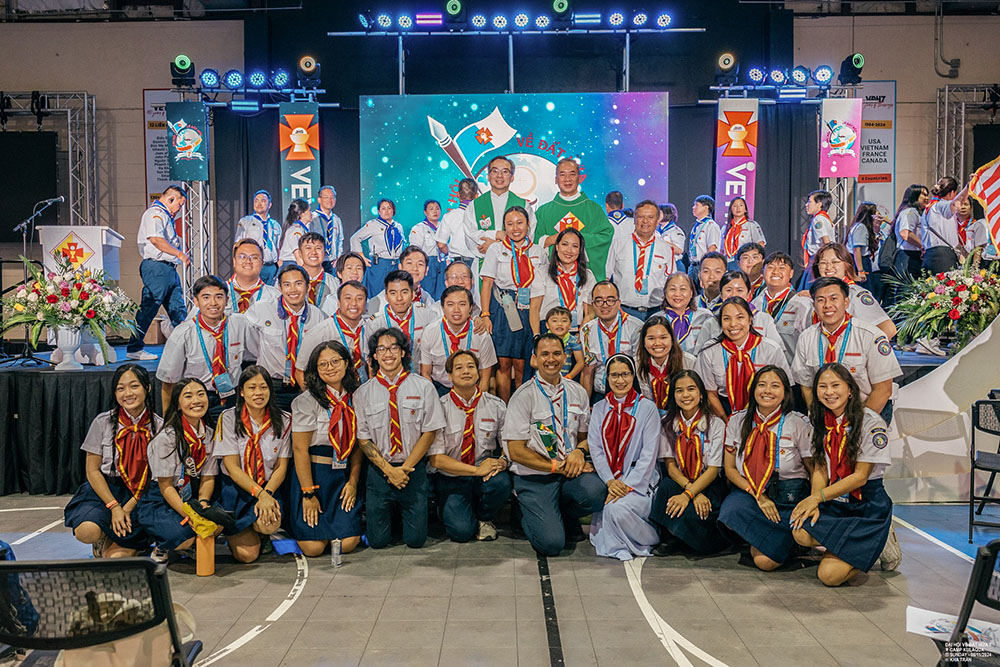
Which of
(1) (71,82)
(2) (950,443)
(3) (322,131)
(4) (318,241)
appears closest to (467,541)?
(4) (318,241)

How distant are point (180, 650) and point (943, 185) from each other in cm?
819

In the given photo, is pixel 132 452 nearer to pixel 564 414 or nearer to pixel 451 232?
pixel 564 414

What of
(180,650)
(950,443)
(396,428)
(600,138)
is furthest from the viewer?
(600,138)

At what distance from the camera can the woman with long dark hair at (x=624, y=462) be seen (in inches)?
174

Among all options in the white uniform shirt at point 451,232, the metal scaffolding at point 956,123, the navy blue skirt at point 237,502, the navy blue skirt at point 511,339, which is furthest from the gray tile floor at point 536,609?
the metal scaffolding at point 956,123

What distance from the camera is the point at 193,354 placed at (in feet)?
16.3

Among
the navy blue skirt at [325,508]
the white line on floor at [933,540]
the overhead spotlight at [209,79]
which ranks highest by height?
the overhead spotlight at [209,79]

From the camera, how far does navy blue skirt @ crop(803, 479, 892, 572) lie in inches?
155

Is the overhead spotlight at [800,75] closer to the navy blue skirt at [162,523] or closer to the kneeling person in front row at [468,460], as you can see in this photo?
the kneeling person in front row at [468,460]

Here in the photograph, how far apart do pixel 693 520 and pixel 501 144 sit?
679 centimetres

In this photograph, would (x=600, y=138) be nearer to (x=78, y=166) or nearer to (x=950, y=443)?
(x=950, y=443)

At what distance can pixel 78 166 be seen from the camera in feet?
36.5

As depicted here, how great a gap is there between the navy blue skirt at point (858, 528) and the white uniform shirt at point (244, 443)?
2.78 m

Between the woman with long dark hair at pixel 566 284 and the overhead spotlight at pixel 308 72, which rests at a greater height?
the overhead spotlight at pixel 308 72
